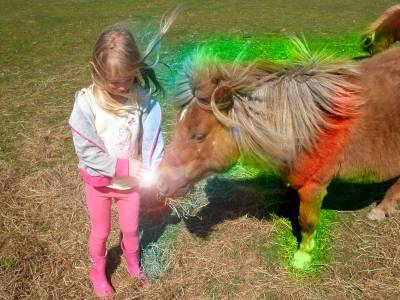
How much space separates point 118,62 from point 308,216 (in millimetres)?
1651

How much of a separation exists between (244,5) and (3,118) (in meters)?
8.25

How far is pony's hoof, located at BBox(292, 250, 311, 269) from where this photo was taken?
303 cm

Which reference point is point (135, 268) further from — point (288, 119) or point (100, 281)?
point (288, 119)

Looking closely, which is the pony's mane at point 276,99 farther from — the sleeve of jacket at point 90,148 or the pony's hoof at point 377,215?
the pony's hoof at point 377,215

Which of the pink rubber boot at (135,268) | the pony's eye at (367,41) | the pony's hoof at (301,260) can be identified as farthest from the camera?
the pony's eye at (367,41)

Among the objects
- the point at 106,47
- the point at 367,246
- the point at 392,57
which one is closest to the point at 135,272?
the point at 106,47

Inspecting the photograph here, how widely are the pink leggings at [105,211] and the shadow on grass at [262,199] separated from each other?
917 mm

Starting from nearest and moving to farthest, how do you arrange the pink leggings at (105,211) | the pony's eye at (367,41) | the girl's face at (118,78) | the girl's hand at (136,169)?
1. the girl's face at (118,78)
2. the girl's hand at (136,169)
3. the pink leggings at (105,211)
4. the pony's eye at (367,41)

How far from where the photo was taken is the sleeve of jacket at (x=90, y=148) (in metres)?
2.15

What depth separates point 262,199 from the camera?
3.73m

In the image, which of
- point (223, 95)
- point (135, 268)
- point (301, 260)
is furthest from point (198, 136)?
point (301, 260)

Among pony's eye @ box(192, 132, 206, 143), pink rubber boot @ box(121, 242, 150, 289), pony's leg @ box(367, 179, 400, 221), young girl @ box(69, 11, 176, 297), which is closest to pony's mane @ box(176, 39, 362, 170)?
pony's eye @ box(192, 132, 206, 143)

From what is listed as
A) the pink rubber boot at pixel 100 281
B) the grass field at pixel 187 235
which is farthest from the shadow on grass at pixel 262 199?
the pink rubber boot at pixel 100 281

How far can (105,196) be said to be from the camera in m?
2.42
